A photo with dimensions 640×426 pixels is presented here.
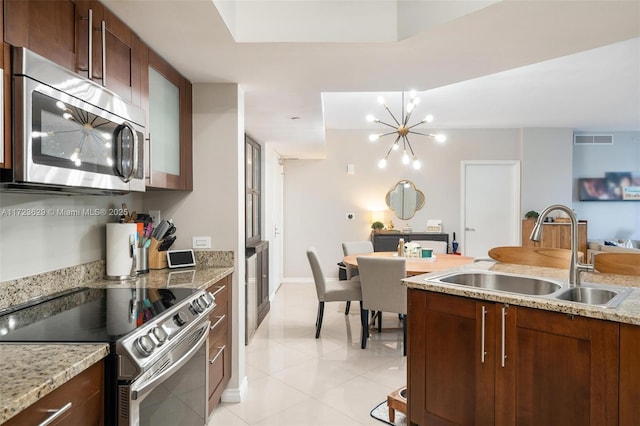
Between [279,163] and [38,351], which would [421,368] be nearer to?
[38,351]

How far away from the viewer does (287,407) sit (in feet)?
8.54

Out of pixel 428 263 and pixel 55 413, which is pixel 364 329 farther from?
pixel 55 413

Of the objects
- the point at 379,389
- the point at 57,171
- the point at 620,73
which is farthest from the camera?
the point at 620,73

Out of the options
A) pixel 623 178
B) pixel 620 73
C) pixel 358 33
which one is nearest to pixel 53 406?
pixel 358 33

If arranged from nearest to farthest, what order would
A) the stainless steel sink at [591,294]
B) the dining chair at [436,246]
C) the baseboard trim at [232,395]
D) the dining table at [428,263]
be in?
the stainless steel sink at [591,294]
the baseboard trim at [232,395]
the dining table at [428,263]
the dining chair at [436,246]

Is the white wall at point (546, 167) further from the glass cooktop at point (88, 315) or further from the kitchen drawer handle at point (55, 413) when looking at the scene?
the kitchen drawer handle at point (55, 413)

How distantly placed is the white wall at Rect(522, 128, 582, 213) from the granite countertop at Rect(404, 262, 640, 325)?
14.8 feet

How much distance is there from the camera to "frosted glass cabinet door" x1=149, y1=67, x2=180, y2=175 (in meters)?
2.22

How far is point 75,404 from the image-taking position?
1078 millimetres

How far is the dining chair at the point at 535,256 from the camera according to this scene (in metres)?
2.86

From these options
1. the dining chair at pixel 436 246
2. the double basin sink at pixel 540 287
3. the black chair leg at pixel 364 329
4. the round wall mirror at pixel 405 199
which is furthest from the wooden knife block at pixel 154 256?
the round wall mirror at pixel 405 199

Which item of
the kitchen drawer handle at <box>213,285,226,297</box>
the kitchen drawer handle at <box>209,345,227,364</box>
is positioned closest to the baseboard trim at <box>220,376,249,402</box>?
the kitchen drawer handle at <box>209,345,227,364</box>

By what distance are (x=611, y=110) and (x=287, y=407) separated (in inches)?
225

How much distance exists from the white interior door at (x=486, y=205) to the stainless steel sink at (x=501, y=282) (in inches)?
178
